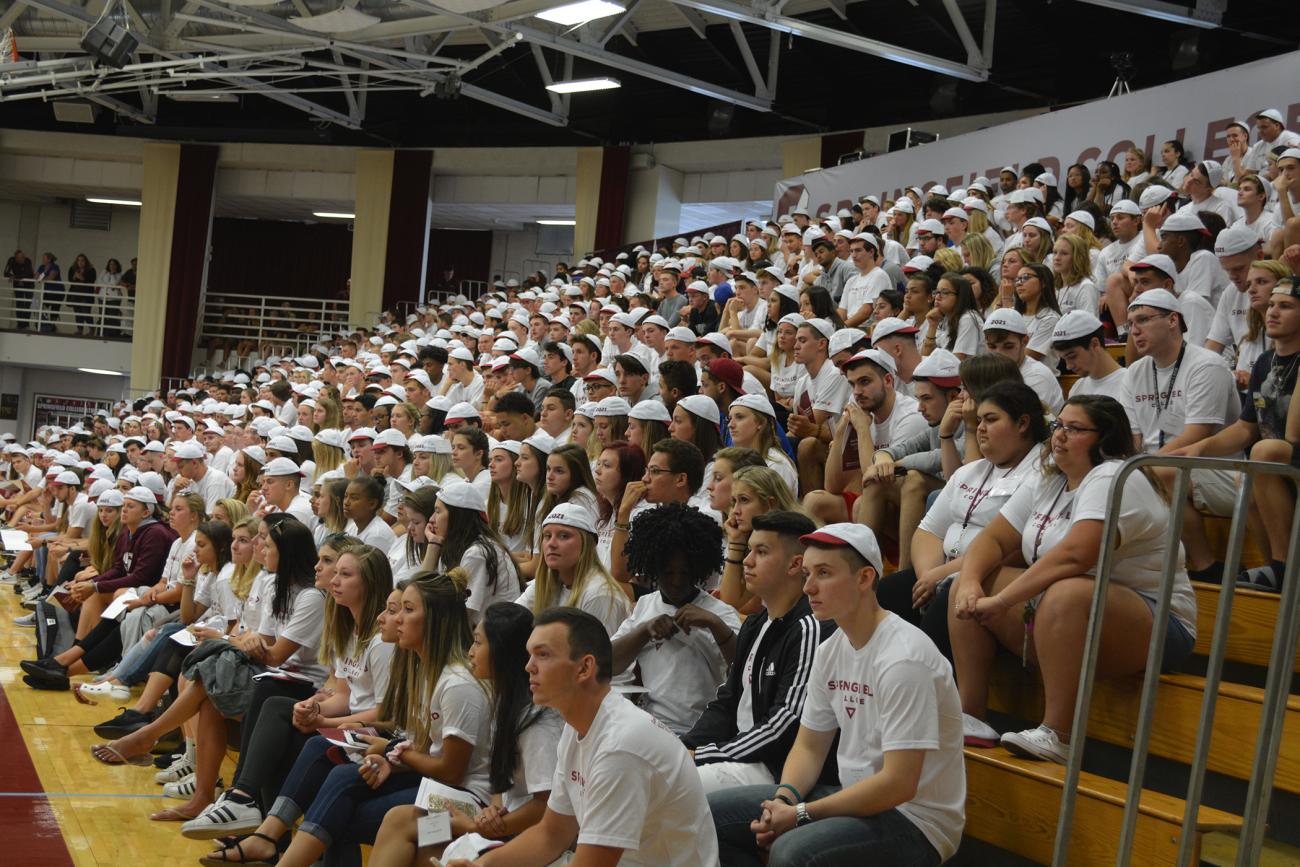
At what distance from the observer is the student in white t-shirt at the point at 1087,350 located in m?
5.08

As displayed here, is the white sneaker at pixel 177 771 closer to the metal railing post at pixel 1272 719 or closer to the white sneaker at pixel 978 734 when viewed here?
the white sneaker at pixel 978 734

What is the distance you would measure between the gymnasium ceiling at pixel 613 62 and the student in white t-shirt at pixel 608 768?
8.74m

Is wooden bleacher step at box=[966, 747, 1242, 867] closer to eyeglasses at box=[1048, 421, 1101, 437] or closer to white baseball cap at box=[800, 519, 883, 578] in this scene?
white baseball cap at box=[800, 519, 883, 578]

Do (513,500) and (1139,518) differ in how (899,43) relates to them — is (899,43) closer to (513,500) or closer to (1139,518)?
(513,500)

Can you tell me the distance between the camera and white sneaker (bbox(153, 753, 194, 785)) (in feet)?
20.1

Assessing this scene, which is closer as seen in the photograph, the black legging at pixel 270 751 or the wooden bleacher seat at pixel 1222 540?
the wooden bleacher seat at pixel 1222 540

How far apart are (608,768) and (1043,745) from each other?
121 centimetres

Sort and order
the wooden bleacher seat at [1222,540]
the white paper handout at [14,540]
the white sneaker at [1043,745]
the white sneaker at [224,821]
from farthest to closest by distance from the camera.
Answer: the white paper handout at [14,540], the white sneaker at [224,821], the wooden bleacher seat at [1222,540], the white sneaker at [1043,745]

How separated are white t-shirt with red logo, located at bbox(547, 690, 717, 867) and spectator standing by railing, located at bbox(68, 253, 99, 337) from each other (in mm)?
23481

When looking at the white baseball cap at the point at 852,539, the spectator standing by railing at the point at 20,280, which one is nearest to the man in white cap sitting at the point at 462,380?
the white baseball cap at the point at 852,539

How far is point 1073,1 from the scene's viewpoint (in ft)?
46.6

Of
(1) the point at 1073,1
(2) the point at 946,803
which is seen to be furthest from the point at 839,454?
(1) the point at 1073,1

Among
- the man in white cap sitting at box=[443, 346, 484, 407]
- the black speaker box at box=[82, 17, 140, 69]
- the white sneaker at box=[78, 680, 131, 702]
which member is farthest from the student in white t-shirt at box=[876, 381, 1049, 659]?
the black speaker box at box=[82, 17, 140, 69]

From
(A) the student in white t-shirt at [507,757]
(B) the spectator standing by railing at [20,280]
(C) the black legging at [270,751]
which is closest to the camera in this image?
(A) the student in white t-shirt at [507,757]
